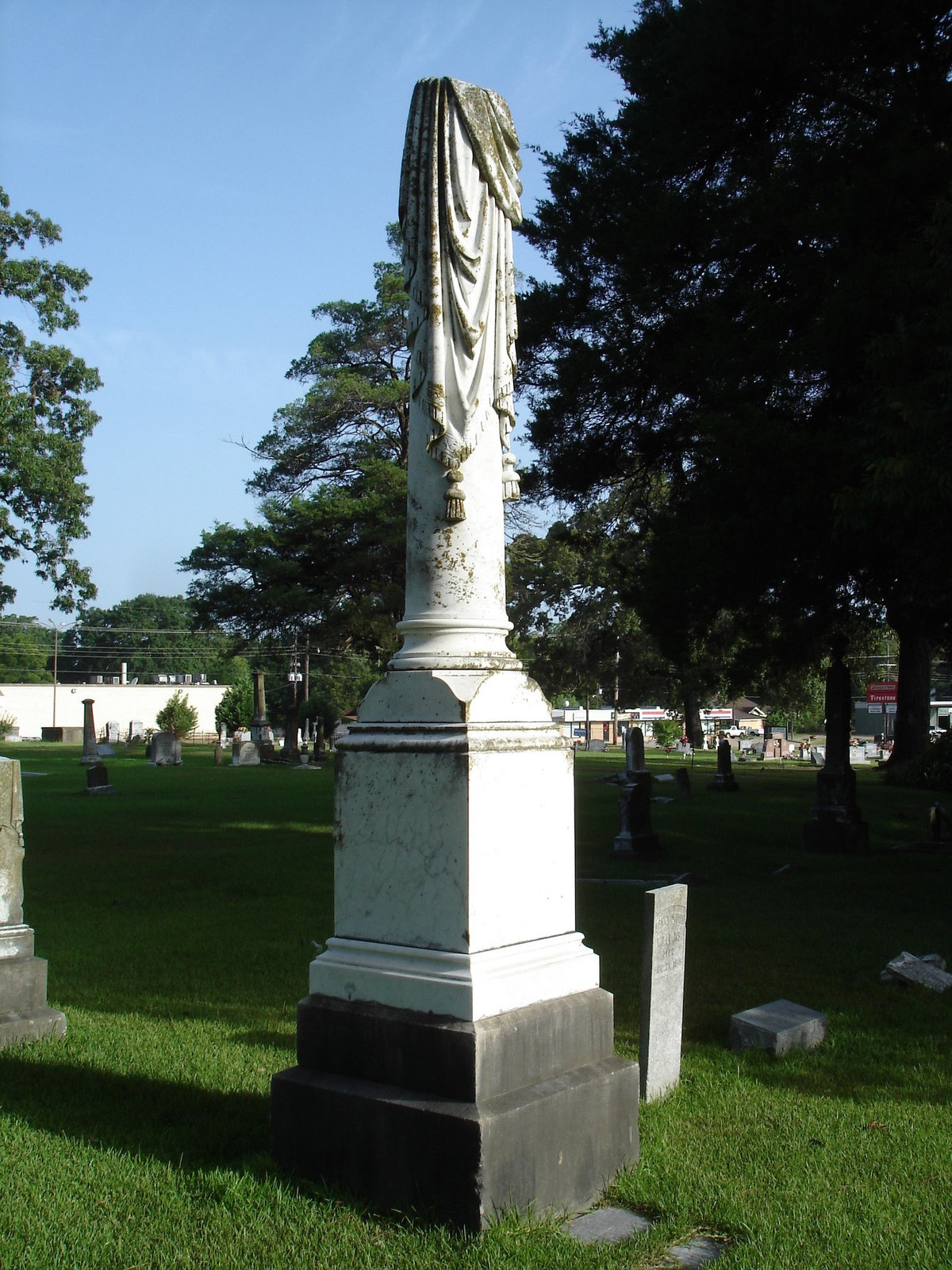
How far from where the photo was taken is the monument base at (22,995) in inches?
219

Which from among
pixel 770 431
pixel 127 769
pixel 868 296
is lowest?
pixel 127 769

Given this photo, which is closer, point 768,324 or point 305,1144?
point 305,1144

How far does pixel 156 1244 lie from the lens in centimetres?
327

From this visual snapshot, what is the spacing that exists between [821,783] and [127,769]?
23.4 meters

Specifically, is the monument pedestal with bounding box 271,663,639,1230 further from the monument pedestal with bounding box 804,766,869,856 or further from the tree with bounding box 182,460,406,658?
the tree with bounding box 182,460,406,658

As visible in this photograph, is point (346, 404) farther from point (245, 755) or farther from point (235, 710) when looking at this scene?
point (235, 710)

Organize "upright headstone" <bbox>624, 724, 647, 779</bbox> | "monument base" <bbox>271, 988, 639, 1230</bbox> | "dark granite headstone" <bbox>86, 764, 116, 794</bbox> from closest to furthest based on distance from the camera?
"monument base" <bbox>271, 988, 639, 1230</bbox> < "upright headstone" <bbox>624, 724, 647, 779</bbox> < "dark granite headstone" <bbox>86, 764, 116, 794</bbox>

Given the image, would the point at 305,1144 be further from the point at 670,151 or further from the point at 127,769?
the point at 127,769

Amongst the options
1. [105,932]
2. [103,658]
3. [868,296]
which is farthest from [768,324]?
[103,658]

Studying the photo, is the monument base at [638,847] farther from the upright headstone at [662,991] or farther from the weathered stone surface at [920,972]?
the upright headstone at [662,991]

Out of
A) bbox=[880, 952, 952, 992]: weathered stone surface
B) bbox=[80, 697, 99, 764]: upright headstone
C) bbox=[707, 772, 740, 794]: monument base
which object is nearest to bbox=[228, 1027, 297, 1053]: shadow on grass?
bbox=[880, 952, 952, 992]: weathered stone surface

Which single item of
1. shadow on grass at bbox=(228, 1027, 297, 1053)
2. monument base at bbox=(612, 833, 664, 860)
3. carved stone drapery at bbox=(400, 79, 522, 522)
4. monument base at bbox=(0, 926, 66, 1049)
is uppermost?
carved stone drapery at bbox=(400, 79, 522, 522)

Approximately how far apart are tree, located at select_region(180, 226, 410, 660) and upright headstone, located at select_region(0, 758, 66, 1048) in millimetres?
23891

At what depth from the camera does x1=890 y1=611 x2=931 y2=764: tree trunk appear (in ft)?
85.8
